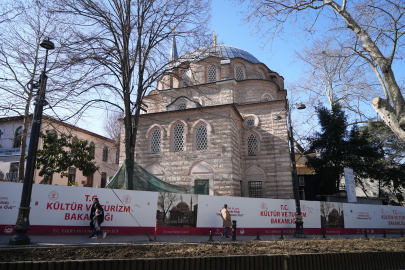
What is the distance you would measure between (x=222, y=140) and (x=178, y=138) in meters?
3.08

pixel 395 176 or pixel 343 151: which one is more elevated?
pixel 343 151

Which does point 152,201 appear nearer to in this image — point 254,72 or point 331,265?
point 331,265

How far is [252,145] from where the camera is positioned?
18656 mm

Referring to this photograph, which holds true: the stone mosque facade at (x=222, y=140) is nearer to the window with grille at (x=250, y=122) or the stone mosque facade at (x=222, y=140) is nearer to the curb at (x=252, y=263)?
the window with grille at (x=250, y=122)

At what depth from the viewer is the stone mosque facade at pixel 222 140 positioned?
50.8 ft

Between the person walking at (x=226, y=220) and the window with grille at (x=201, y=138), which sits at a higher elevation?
the window with grille at (x=201, y=138)

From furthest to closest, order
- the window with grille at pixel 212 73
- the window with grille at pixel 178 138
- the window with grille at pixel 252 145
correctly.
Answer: the window with grille at pixel 212 73 < the window with grille at pixel 252 145 < the window with grille at pixel 178 138

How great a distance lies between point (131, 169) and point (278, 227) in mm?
6848

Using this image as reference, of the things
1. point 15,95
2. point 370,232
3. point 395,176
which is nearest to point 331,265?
point 370,232

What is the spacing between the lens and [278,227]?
38.1ft

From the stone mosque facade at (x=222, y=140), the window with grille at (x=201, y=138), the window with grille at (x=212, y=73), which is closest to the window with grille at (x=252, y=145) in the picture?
the stone mosque facade at (x=222, y=140)

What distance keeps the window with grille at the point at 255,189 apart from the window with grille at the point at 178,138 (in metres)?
5.37

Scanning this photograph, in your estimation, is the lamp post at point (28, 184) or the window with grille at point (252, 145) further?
the window with grille at point (252, 145)

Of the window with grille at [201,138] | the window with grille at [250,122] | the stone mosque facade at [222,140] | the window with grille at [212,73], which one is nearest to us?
the stone mosque facade at [222,140]
